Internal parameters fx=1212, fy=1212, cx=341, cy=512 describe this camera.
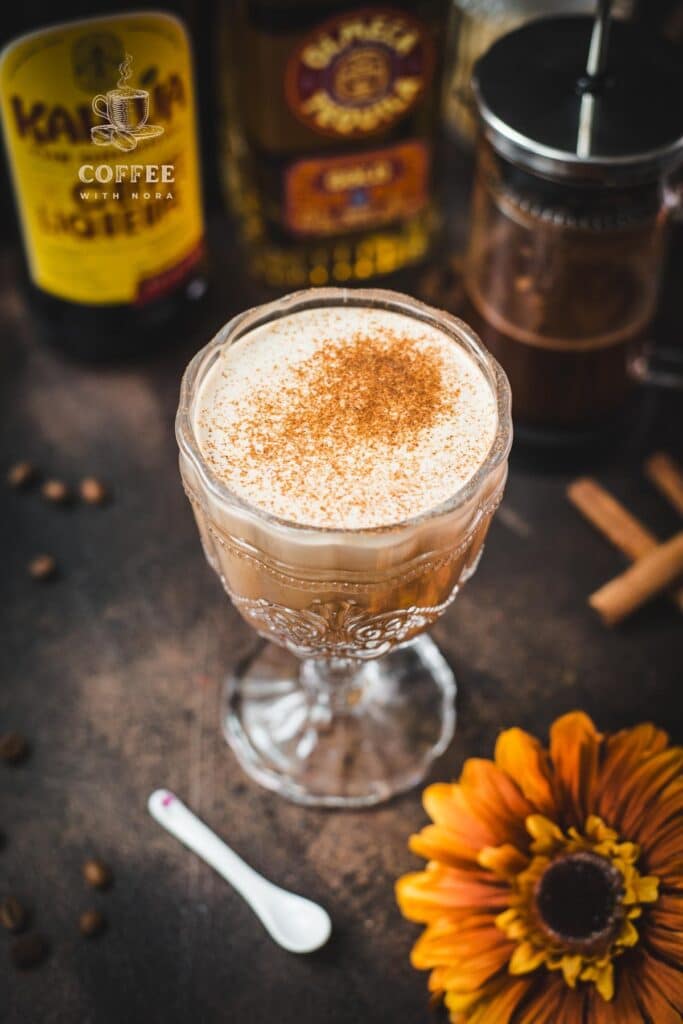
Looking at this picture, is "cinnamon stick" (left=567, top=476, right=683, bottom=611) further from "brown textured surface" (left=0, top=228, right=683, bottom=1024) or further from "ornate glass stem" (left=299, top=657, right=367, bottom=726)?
"ornate glass stem" (left=299, top=657, right=367, bottom=726)

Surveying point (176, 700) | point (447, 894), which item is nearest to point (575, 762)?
point (447, 894)

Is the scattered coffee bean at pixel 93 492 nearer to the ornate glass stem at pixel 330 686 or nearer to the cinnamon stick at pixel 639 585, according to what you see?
the ornate glass stem at pixel 330 686

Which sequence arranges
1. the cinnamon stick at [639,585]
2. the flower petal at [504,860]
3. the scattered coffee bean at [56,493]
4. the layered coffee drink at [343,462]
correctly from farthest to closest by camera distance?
the scattered coffee bean at [56,493], the cinnamon stick at [639,585], the flower petal at [504,860], the layered coffee drink at [343,462]

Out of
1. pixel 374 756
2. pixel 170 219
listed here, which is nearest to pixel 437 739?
pixel 374 756

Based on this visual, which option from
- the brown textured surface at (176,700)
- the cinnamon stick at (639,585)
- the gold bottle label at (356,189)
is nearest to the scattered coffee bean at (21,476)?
the brown textured surface at (176,700)

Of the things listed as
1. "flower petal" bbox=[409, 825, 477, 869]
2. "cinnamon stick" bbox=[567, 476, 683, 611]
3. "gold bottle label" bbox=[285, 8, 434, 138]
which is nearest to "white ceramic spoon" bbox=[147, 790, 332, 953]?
"flower petal" bbox=[409, 825, 477, 869]
